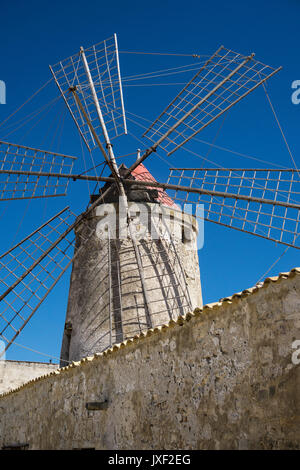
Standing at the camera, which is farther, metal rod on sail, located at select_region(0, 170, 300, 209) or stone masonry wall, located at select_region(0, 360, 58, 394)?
stone masonry wall, located at select_region(0, 360, 58, 394)

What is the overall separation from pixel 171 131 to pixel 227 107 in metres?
1.06

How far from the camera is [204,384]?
3.52 m

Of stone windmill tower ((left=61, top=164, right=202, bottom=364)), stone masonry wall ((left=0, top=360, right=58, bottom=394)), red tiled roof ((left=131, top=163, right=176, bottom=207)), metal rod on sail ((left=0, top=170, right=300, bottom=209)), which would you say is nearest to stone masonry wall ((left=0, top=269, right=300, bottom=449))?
stone windmill tower ((left=61, top=164, right=202, bottom=364))

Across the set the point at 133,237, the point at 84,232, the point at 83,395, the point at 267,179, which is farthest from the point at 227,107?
the point at 83,395

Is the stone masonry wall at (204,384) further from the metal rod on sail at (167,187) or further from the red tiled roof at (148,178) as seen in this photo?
the red tiled roof at (148,178)

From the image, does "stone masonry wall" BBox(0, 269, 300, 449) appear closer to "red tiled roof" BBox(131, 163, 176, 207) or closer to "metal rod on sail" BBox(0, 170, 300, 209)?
"metal rod on sail" BBox(0, 170, 300, 209)

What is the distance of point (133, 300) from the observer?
7.59 meters

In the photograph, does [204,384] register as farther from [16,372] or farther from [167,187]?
[16,372]

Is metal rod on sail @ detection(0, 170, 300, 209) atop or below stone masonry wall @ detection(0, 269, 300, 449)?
atop

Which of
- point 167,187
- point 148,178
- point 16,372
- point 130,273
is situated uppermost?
point 148,178

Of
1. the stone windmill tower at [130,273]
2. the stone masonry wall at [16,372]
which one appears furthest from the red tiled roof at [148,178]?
the stone masonry wall at [16,372]

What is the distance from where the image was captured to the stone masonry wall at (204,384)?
9.74ft

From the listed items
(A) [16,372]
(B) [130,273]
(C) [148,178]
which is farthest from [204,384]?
(A) [16,372]

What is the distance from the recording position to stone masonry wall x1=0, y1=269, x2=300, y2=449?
2969mm
